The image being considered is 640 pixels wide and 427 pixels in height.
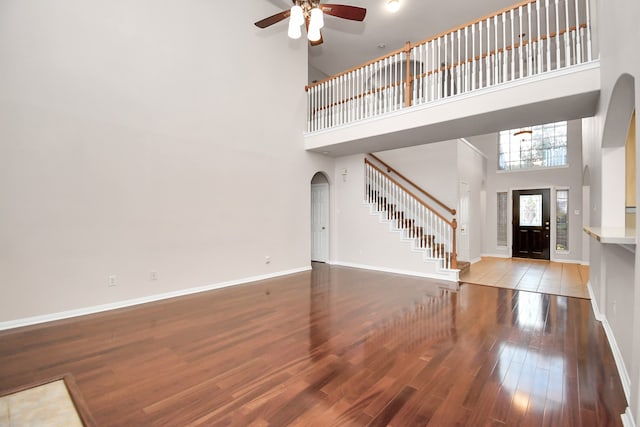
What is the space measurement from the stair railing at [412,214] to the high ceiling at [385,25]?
3021mm

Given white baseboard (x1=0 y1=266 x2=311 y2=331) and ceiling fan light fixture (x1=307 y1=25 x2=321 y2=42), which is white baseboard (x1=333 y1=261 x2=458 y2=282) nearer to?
white baseboard (x1=0 y1=266 x2=311 y2=331)

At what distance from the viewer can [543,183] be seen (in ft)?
27.6

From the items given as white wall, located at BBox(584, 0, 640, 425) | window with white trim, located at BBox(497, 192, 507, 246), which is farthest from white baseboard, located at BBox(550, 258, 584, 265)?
white wall, located at BBox(584, 0, 640, 425)

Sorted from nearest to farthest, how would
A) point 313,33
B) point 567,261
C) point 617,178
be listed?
point 617,178 → point 313,33 → point 567,261

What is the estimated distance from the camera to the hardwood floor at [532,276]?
5.14 m

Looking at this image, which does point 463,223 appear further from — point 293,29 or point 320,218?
point 293,29

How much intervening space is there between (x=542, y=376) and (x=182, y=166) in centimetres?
491

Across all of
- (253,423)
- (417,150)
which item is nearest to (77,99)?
(253,423)

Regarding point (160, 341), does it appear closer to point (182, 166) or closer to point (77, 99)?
point (182, 166)

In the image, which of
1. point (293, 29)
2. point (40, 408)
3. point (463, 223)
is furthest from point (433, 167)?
point (40, 408)

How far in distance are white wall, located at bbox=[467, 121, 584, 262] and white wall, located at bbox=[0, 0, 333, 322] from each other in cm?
674

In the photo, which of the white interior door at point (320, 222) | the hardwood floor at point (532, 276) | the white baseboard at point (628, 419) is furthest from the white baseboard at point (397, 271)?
the white baseboard at point (628, 419)

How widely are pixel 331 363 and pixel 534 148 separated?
923 centimetres

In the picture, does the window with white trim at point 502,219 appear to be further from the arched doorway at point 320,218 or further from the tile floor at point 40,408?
the tile floor at point 40,408
